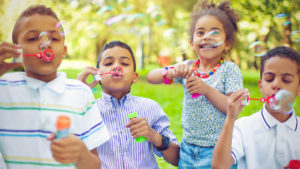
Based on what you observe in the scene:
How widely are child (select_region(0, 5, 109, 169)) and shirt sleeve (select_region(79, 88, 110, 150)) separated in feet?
0.04

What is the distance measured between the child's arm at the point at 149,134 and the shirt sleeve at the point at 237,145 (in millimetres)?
486

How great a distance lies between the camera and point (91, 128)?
4.82ft

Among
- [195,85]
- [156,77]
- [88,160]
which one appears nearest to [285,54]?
[195,85]

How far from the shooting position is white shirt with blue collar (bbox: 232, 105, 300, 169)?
1.56 m

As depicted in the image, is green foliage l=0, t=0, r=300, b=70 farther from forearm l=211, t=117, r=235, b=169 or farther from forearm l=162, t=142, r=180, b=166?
forearm l=211, t=117, r=235, b=169

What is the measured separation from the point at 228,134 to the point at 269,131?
280 millimetres

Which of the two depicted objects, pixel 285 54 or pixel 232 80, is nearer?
pixel 285 54

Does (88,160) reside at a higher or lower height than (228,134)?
lower

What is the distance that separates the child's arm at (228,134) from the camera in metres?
1.45

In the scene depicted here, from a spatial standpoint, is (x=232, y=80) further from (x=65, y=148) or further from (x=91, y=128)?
(x=65, y=148)

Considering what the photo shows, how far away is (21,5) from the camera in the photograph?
5.97 ft

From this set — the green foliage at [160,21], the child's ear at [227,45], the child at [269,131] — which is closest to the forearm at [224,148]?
the child at [269,131]

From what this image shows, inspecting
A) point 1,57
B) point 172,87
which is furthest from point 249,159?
point 172,87

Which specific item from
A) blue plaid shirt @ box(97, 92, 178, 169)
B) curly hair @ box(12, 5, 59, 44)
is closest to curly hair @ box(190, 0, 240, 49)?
blue plaid shirt @ box(97, 92, 178, 169)
